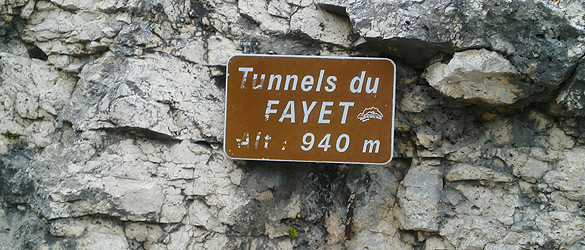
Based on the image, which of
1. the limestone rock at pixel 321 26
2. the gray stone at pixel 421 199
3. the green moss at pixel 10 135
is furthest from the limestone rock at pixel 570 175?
the green moss at pixel 10 135

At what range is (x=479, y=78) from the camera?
279 centimetres

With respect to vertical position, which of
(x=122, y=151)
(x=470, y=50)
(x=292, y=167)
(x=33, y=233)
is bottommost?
(x=33, y=233)

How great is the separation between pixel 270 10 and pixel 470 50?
3.64ft

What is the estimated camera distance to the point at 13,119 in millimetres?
3129

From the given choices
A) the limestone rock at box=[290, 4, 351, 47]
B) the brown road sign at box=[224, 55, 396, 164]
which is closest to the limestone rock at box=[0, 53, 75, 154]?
the brown road sign at box=[224, 55, 396, 164]

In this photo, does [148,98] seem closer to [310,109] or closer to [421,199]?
[310,109]

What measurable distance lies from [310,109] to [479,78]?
885mm

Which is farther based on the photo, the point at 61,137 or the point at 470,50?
the point at 61,137

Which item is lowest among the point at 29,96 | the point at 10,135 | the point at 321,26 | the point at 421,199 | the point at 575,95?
the point at 421,199

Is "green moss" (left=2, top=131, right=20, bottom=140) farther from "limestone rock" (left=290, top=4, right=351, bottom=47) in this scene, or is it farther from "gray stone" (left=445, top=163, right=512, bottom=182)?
"gray stone" (left=445, top=163, right=512, bottom=182)

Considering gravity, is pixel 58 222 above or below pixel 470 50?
below

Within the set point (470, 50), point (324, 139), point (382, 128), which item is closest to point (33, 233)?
point (324, 139)

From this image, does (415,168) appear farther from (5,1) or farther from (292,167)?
(5,1)

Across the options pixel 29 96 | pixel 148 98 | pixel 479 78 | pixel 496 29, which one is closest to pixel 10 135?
pixel 29 96
